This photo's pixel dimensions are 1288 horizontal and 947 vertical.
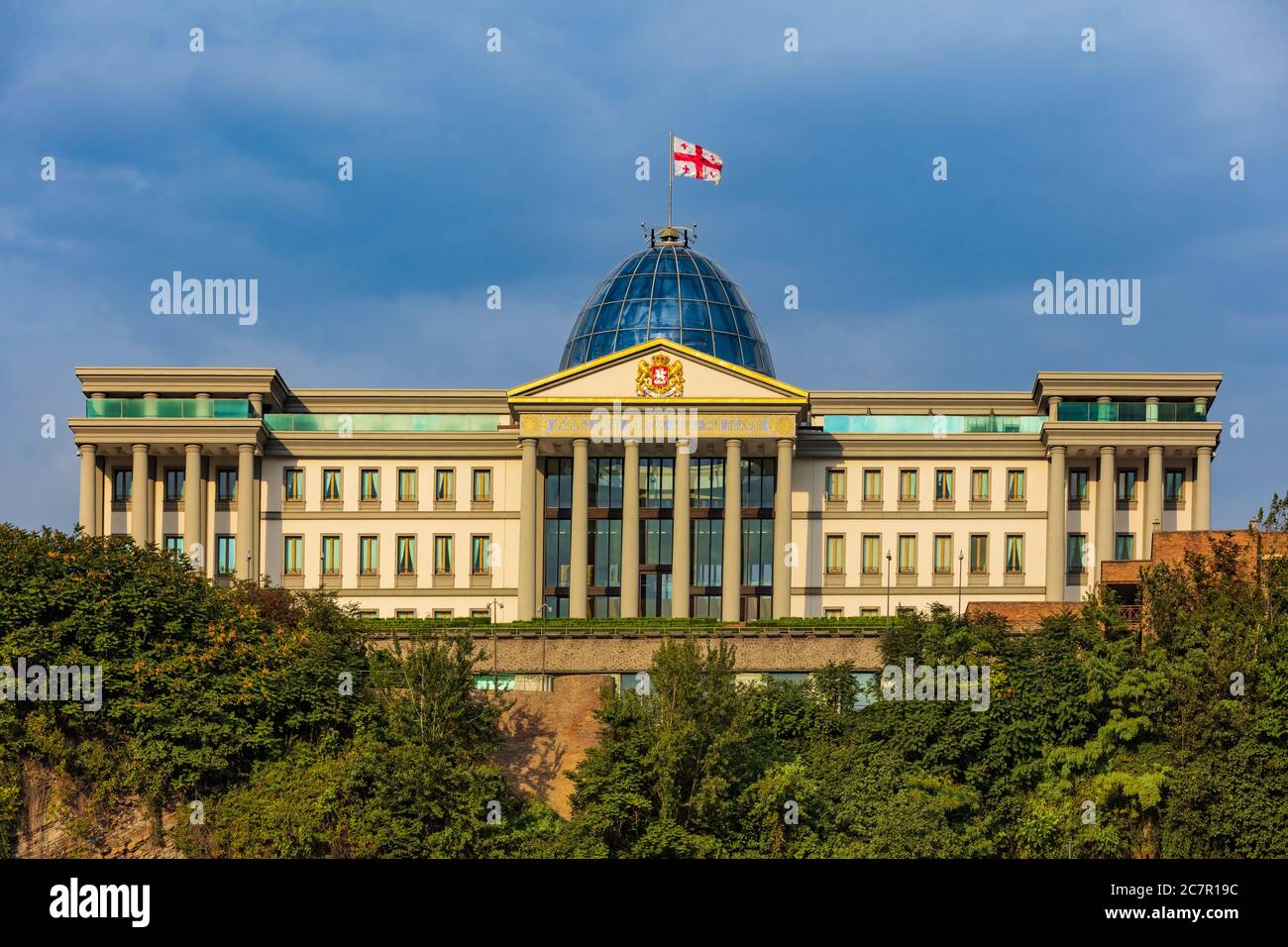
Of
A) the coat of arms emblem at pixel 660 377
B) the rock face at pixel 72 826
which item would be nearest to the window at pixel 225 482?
the coat of arms emblem at pixel 660 377

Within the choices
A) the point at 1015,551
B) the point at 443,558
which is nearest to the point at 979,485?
the point at 1015,551

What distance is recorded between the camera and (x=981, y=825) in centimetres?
5994

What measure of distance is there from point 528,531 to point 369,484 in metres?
9.31

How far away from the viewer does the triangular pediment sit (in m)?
92.6

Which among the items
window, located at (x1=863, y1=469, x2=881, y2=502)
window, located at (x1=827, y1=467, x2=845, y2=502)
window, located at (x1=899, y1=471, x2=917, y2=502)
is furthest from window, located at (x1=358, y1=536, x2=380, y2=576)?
window, located at (x1=899, y1=471, x2=917, y2=502)

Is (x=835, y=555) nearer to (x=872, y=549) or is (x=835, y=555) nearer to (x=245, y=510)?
(x=872, y=549)

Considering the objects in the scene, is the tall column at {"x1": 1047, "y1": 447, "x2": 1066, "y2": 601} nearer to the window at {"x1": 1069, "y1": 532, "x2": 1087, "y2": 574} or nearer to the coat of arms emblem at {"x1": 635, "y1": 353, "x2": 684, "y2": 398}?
the window at {"x1": 1069, "y1": 532, "x2": 1087, "y2": 574}

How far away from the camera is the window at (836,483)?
97500 mm

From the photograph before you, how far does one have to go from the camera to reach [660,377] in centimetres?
9281

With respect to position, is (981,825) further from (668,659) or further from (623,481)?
(623,481)

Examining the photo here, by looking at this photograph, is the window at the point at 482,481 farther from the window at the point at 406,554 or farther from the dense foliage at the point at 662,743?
the dense foliage at the point at 662,743

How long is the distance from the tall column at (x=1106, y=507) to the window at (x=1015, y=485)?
3574 millimetres

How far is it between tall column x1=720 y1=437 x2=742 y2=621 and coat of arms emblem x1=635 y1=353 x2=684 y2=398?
354cm
